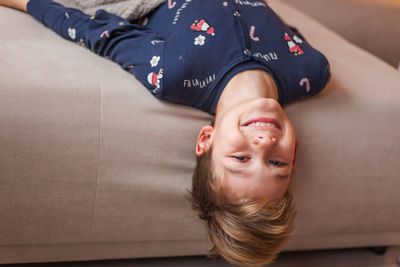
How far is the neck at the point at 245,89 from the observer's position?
4.09 feet

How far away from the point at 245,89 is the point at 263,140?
8.0 inches

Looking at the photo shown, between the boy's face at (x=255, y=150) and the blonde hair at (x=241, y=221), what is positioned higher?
the boy's face at (x=255, y=150)

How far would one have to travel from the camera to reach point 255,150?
44.8 inches

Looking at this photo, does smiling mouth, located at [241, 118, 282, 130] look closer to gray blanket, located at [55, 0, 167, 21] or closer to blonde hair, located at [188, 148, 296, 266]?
blonde hair, located at [188, 148, 296, 266]

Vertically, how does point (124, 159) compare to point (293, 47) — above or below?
below

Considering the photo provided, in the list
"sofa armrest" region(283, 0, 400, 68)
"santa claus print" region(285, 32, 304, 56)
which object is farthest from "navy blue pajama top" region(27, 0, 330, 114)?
"sofa armrest" region(283, 0, 400, 68)

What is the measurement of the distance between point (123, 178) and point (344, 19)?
1.99 m

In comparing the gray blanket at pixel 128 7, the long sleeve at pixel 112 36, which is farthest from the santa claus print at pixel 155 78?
the gray blanket at pixel 128 7

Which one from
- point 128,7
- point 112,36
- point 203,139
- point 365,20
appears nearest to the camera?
point 203,139

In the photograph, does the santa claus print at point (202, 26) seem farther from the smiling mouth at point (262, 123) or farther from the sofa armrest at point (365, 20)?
the sofa armrest at point (365, 20)

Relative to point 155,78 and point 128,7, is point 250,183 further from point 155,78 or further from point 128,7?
point 128,7

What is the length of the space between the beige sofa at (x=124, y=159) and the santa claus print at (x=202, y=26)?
25 centimetres

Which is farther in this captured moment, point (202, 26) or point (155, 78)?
point (202, 26)

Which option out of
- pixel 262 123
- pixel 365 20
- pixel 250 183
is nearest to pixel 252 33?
pixel 262 123
